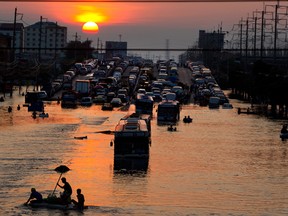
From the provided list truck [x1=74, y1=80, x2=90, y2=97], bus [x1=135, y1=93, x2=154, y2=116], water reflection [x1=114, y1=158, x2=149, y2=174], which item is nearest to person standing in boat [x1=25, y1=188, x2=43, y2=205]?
water reflection [x1=114, y1=158, x2=149, y2=174]

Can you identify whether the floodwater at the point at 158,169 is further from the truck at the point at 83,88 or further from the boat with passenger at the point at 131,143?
the truck at the point at 83,88

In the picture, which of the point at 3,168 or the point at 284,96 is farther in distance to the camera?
the point at 284,96

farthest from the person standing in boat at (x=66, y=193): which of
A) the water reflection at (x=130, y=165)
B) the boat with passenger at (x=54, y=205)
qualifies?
the water reflection at (x=130, y=165)

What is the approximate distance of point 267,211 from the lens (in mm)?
32031

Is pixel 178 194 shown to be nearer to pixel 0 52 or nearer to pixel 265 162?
pixel 265 162

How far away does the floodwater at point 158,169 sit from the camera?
32.8 meters

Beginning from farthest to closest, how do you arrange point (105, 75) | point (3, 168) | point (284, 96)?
point (105, 75) < point (284, 96) < point (3, 168)

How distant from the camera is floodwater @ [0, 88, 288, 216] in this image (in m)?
32.8

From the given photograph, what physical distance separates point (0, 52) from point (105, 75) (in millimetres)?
17965

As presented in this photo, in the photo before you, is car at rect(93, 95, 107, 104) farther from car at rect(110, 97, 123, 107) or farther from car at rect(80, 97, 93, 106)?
car at rect(110, 97, 123, 107)

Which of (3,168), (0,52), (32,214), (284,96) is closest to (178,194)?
(32,214)

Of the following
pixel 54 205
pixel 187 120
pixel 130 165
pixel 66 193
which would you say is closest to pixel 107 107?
pixel 187 120

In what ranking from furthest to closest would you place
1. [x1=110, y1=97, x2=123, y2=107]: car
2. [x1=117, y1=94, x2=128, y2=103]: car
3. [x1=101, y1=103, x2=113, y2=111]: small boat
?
[x1=117, y1=94, x2=128, y2=103]: car, [x1=110, y1=97, x2=123, y2=107]: car, [x1=101, y1=103, x2=113, y2=111]: small boat

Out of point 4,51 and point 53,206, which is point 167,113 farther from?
point 4,51
